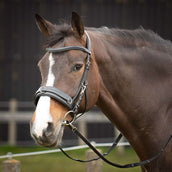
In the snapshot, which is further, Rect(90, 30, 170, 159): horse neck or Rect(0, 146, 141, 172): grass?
Rect(0, 146, 141, 172): grass

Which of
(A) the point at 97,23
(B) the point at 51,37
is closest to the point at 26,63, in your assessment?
(A) the point at 97,23

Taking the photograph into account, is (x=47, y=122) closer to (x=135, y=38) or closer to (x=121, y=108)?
(x=121, y=108)

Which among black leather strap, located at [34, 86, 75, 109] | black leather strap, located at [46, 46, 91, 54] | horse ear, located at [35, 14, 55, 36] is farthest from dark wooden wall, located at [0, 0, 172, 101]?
black leather strap, located at [34, 86, 75, 109]

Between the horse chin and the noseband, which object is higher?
the noseband

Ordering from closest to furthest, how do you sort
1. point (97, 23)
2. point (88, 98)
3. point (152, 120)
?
point (88, 98) < point (152, 120) < point (97, 23)

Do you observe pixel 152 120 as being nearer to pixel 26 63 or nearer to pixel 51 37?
pixel 51 37

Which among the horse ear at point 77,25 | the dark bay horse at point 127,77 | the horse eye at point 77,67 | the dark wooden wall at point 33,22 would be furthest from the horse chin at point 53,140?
the dark wooden wall at point 33,22

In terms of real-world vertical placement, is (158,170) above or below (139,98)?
below

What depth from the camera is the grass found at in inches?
246

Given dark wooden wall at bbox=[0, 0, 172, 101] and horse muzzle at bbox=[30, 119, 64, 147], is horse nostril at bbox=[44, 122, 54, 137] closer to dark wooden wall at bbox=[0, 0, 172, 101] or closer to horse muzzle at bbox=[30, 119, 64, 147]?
horse muzzle at bbox=[30, 119, 64, 147]

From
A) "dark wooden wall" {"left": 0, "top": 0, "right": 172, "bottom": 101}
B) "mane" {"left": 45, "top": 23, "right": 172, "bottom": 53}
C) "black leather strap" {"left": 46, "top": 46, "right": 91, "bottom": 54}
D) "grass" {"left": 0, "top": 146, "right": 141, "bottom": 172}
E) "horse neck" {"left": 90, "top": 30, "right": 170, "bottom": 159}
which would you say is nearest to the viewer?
"black leather strap" {"left": 46, "top": 46, "right": 91, "bottom": 54}

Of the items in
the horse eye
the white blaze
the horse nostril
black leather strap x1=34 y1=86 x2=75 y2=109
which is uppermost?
the horse eye

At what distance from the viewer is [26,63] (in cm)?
868

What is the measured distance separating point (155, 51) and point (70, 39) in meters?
0.82
